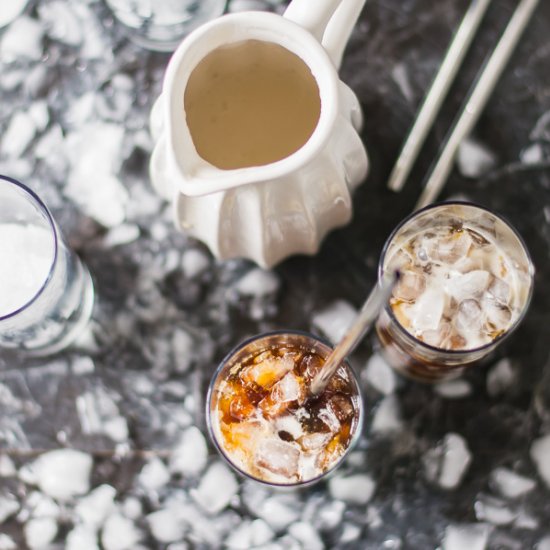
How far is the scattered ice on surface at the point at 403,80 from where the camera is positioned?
0.85 metres

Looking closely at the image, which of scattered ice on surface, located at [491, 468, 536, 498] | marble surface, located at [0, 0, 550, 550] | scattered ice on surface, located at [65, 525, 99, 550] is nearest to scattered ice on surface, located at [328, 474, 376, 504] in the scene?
marble surface, located at [0, 0, 550, 550]

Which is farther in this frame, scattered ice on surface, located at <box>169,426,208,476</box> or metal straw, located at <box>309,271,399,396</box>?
scattered ice on surface, located at <box>169,426,208,476</box>

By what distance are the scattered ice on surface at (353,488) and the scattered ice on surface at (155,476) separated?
5.9 inches

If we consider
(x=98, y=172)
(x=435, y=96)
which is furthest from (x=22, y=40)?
(x=435, y=96)

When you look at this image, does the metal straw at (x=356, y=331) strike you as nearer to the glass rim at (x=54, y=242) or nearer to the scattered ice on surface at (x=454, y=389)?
the scattered ice on surface at (x=454, y=389)

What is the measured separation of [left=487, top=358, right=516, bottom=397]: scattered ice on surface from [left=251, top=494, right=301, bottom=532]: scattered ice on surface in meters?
0.20

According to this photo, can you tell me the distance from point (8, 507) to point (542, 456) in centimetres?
49

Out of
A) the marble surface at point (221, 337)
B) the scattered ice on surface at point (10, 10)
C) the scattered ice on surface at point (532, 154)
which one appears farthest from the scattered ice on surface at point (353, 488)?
the scattered ice on surface at point (10, 10)

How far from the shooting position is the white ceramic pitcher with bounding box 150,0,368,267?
65 centimetres

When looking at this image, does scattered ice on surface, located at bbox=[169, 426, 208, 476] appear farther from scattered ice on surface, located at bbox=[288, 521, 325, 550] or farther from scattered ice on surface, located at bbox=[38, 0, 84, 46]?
scattered ice on surface, located at bbox=[38, 0, 84, 46]

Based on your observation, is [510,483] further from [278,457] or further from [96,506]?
[96,506]

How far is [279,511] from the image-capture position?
806 mm

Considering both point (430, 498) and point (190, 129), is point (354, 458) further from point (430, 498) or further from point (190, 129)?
point (190, 129)

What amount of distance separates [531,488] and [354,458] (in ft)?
0.53
